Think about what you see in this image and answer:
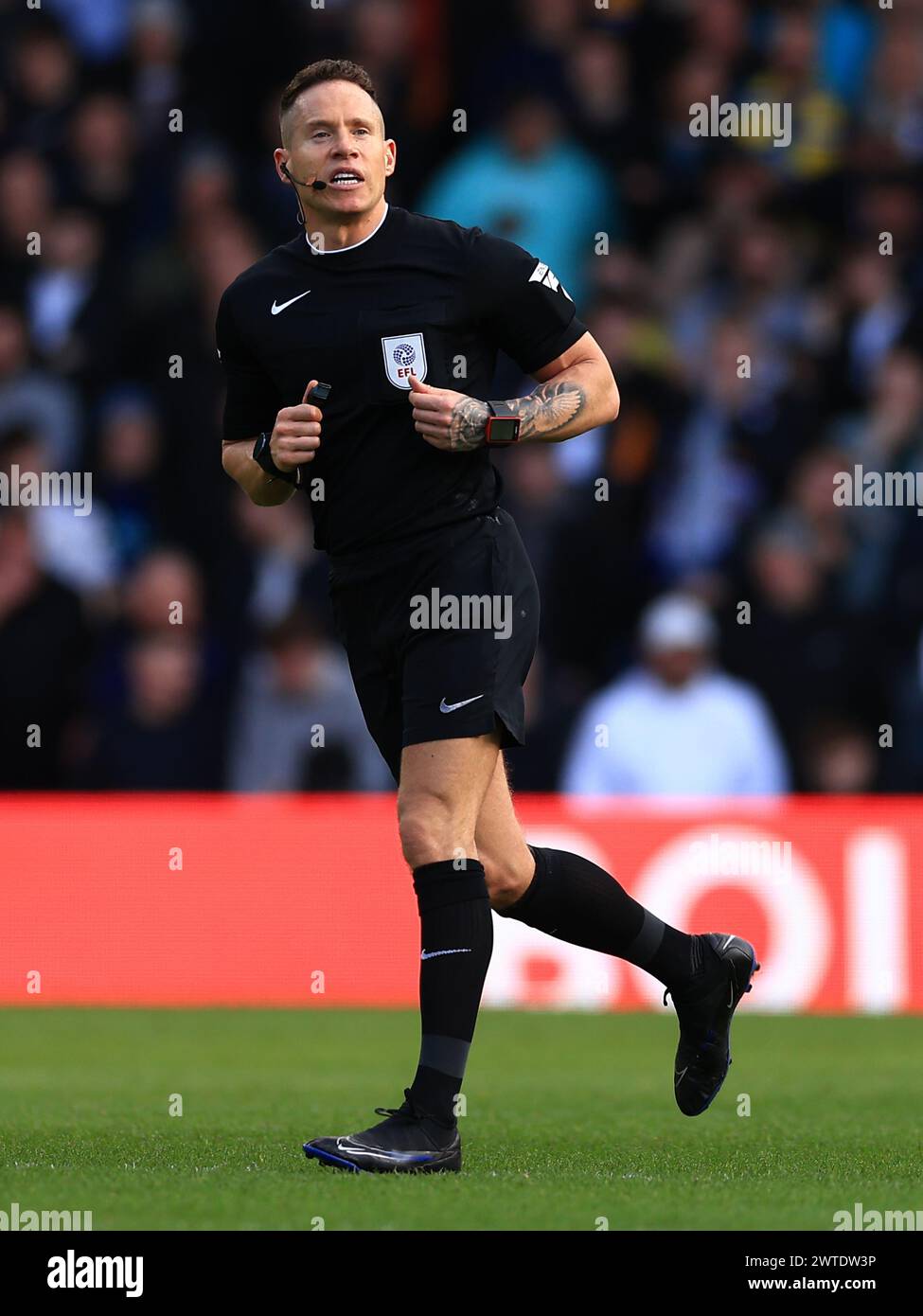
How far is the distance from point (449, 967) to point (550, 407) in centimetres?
127

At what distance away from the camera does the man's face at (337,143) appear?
5121 mm

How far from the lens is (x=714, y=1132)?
19.2 feet

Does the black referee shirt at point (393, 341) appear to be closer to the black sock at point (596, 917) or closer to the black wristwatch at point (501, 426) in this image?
the black wristwatch at point (501, 426)

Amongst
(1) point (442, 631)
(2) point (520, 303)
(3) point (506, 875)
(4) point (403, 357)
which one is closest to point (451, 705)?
(1) point (442, 631)

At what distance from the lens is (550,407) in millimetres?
5195

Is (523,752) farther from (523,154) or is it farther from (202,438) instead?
(523,154)

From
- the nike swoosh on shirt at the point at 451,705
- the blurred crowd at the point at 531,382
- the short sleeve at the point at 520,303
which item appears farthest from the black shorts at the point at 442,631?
the blurred crowd at the point at 531,382

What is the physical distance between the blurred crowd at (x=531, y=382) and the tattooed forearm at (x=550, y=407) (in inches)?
209

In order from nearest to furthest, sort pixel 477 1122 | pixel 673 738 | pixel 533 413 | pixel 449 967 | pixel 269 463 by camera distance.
Result: pixel 449 967 → pixel 533 413 → pixel 269 463 → pixel 477 1122 → pixel 673 738

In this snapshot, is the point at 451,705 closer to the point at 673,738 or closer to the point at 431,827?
the point at 431,827

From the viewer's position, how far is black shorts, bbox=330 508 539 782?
5.06 metres
